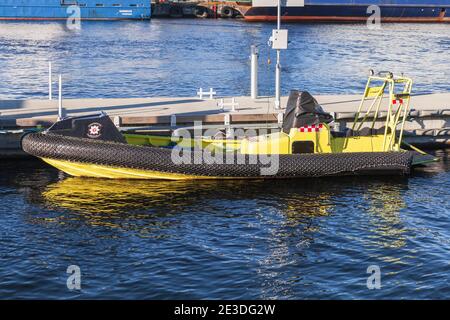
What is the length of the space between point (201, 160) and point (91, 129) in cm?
329

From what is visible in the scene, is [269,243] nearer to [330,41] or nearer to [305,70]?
[305,70]

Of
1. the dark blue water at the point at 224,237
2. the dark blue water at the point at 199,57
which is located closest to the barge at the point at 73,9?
the dark blue water at the point at 199,57

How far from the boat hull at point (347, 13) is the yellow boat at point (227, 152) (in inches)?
3053

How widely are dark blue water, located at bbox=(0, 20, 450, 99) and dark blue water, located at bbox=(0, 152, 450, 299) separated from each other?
799 inches

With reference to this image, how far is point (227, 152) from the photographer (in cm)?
2605

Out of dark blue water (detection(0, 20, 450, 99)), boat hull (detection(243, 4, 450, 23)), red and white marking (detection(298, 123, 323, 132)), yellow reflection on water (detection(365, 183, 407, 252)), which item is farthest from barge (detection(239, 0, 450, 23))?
yellow reflection on water (detection(365, 183, 407, 252))

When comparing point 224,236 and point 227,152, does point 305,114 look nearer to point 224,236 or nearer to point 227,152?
point 227,152

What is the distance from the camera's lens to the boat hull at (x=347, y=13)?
10325 centimetres

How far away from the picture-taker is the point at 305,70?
5800cm

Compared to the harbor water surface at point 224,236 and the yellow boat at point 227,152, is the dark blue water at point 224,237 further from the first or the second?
the yellow boat at point 227,152

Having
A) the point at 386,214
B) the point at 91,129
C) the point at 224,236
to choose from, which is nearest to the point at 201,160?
the point at 91,129
